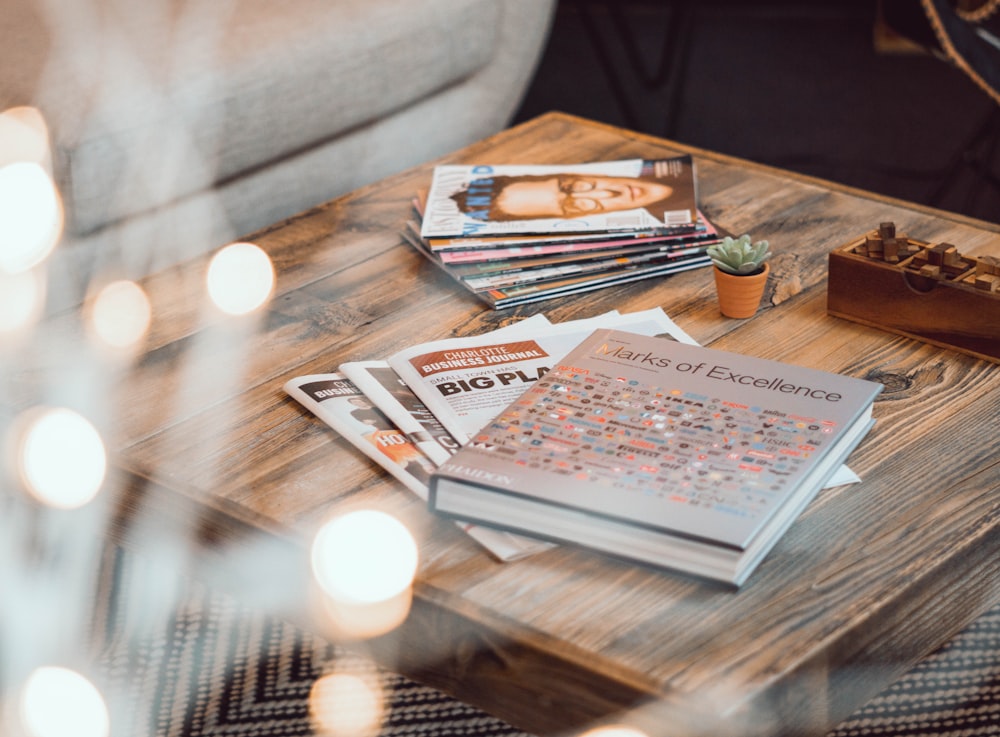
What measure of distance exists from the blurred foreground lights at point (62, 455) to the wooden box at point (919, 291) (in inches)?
25.4

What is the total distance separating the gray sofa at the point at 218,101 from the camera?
146 centimetres

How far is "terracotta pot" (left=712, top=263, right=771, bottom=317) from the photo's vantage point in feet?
3.31

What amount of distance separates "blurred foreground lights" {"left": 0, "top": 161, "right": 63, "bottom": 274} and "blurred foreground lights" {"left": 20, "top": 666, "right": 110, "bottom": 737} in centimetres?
58

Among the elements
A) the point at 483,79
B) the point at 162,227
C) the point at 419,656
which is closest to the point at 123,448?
the point at 419,656

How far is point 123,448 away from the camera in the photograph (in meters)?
0.86

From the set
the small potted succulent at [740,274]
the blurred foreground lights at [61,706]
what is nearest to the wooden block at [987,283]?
the small potted succulent at [740,274]

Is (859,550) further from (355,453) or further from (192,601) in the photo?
(192,601)

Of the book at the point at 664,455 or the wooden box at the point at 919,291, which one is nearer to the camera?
the book at the point at 664,455

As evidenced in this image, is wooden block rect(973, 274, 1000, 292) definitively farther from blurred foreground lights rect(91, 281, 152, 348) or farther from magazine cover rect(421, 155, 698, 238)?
blurred foreground lights rect(91, 281, 152, 348)

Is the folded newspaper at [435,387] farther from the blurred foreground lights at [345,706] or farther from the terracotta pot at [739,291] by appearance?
the blurred foreground lights at [345,706]

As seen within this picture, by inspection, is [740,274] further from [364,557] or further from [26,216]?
[26,216]

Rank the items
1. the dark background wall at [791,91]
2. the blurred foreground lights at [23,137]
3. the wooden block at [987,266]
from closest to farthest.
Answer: the wooden block at [987,266]
the blurred foreground lights at [23,137]
the dark background wall at [791,91]

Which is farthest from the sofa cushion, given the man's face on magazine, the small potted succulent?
the small potted succulent

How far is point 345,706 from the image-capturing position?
1.04m
